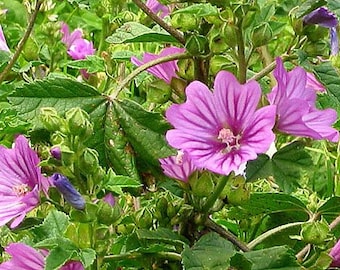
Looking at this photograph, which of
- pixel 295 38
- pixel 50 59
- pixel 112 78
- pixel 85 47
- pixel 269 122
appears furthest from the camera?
pixel 85 47

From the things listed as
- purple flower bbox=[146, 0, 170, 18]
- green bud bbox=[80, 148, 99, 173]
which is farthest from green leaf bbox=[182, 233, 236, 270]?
purple flower bbox=[146, 0, 170, 18]

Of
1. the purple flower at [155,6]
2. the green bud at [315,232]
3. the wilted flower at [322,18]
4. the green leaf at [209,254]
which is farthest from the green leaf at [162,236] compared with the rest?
the purple flower at [155,6]

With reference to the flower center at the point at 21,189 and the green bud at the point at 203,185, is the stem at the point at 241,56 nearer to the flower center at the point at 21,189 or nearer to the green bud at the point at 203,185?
the green bud at the point at 203,185

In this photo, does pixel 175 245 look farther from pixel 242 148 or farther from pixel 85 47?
pixel 85 47

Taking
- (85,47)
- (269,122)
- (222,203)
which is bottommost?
(85,47)

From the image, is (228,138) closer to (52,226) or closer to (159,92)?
(159,92)

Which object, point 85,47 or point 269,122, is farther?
point 85,47

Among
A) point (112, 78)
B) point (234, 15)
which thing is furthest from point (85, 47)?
point (234, 15)

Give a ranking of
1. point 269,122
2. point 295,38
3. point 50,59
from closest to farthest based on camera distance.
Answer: point 269,122
point 295,38
point 50,59
